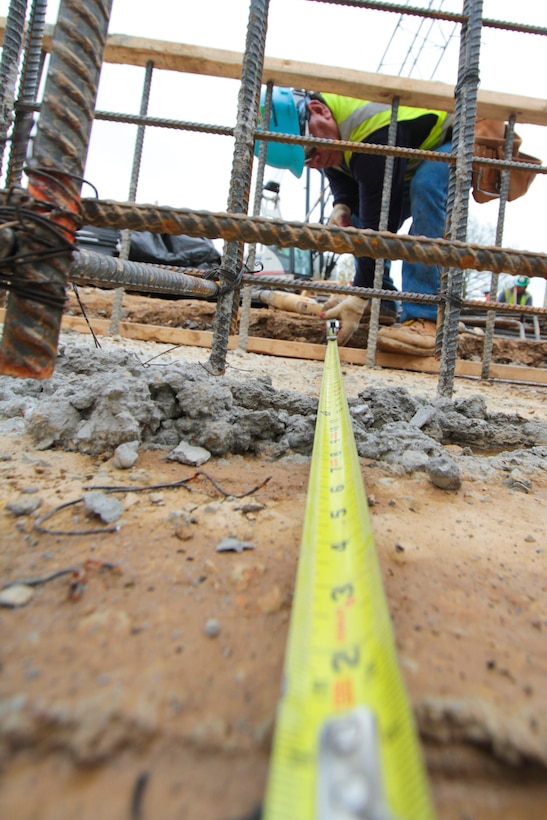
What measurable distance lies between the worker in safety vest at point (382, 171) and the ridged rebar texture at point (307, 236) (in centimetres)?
229

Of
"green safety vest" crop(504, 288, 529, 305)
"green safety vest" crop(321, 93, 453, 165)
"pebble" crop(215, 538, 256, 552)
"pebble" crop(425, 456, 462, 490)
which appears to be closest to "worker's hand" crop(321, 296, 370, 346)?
"green safety vest" crop(321, 93, 453, 165)

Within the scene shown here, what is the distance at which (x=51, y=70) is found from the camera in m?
0.82

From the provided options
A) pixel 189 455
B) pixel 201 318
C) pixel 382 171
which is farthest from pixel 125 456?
pixel 201 318

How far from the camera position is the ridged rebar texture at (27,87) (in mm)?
1822

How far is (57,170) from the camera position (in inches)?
31.4

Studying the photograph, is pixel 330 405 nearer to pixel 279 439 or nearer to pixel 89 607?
pixel 279 439

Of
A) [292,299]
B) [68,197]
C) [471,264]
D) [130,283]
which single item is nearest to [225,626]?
[68,197]

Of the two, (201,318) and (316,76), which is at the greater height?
(316,76)

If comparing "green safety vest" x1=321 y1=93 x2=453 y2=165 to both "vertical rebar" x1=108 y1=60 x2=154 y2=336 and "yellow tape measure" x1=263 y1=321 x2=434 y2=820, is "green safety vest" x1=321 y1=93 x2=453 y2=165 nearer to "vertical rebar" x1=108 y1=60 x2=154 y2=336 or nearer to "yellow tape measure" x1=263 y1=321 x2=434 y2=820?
"vertical rebar" x1=108 y1=60 x2=154 y2=336

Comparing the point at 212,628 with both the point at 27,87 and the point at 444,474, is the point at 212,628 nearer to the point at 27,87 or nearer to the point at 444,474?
the point at 444,474

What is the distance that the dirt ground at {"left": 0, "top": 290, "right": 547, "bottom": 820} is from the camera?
0.38 meters

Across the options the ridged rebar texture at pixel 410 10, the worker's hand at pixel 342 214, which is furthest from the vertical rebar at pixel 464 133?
the worker's hand at pixel 342 214

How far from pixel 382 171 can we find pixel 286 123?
2.78 feet

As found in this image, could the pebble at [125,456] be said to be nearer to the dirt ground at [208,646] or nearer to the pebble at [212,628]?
the dirt ground at [208,646]
